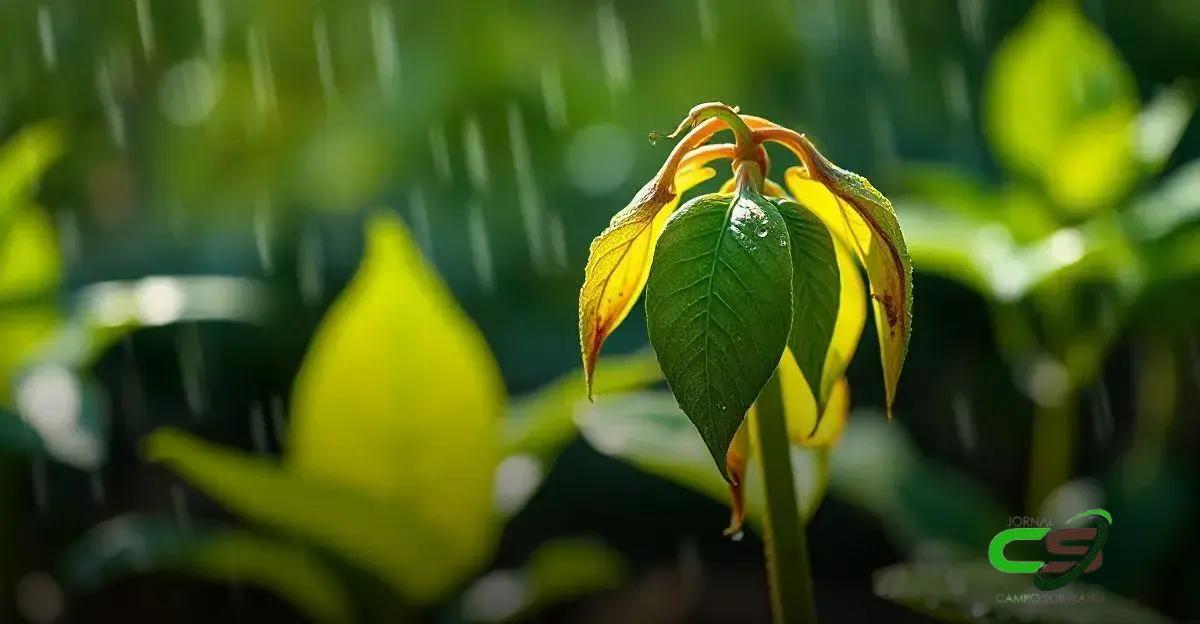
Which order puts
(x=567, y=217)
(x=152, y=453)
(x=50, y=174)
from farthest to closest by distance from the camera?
(x=50, y=174) → (x=567, y=217) → (x=152, y=453)

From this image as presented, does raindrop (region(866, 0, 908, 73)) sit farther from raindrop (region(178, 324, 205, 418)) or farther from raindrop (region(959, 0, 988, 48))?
raindrop (region(178, 324, 205, 418))

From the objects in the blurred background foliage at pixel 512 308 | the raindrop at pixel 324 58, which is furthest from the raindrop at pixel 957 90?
the raindrop at pixel 324 58

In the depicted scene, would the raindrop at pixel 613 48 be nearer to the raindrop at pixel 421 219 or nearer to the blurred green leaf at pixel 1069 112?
the raindrop at pixel 421 219

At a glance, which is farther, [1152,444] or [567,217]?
[567,217]

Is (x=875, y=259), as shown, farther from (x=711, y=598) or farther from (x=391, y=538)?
(x=711, y=598)

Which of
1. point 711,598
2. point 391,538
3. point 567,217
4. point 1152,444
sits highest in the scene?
point 567,217

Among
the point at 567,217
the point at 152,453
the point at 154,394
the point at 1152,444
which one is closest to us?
the point at 152,453

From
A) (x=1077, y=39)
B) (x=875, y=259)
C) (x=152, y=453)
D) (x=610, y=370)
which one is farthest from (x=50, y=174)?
(x=875, y=259)

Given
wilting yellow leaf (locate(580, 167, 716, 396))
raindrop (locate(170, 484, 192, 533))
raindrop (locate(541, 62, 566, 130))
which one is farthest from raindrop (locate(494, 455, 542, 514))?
raindrop (locate(541, 62, 566, 130))
